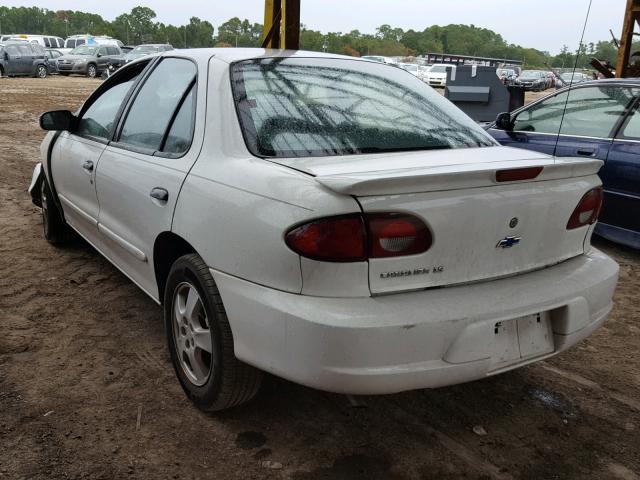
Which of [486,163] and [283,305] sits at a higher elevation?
[486,163]

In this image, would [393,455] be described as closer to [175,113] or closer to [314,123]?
[314,123]

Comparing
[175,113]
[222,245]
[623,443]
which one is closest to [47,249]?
[175,113]

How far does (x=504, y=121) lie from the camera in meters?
5.88

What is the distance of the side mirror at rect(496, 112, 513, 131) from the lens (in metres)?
5.84

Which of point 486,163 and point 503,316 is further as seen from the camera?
point 486,163

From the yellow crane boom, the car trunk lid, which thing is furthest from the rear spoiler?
the yellow crane boom

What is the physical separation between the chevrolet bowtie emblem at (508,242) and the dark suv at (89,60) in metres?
31.1

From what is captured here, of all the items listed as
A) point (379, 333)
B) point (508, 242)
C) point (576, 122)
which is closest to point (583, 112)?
point (576, 122)

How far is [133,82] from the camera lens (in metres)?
3.63

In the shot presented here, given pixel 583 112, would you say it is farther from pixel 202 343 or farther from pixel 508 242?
pixel 202 343

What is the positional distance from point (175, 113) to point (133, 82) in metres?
0.79

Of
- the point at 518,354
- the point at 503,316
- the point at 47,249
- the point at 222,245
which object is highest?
the point at 222,245

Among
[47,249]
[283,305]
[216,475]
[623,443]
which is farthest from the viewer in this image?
[47,249]

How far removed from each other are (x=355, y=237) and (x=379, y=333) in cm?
33
